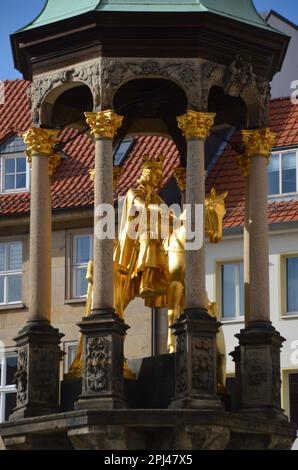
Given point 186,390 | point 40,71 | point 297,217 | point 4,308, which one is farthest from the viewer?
point 4,308

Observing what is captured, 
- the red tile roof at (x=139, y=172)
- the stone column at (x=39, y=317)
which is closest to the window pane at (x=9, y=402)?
the red tile roof at (x=139, y=172)

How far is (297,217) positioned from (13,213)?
7.10 meters

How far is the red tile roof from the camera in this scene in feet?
162

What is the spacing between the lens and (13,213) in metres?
52.1

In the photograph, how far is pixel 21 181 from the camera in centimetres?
5381

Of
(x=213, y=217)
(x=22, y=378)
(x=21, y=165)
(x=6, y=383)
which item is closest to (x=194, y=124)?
(x=213, y=217)

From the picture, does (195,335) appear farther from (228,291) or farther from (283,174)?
(283,174)

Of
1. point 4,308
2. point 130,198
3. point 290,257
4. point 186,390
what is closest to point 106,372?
point 186,390

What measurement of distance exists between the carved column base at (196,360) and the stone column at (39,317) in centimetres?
192

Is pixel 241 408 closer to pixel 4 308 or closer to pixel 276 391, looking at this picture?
pixel 276 391

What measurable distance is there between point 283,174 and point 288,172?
12cm

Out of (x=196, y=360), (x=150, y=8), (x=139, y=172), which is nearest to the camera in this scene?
(x=196, y=360)

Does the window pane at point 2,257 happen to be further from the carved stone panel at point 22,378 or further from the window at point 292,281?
the carved stone panel at point 22,378

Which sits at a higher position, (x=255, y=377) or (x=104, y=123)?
(x=104, y=123)
